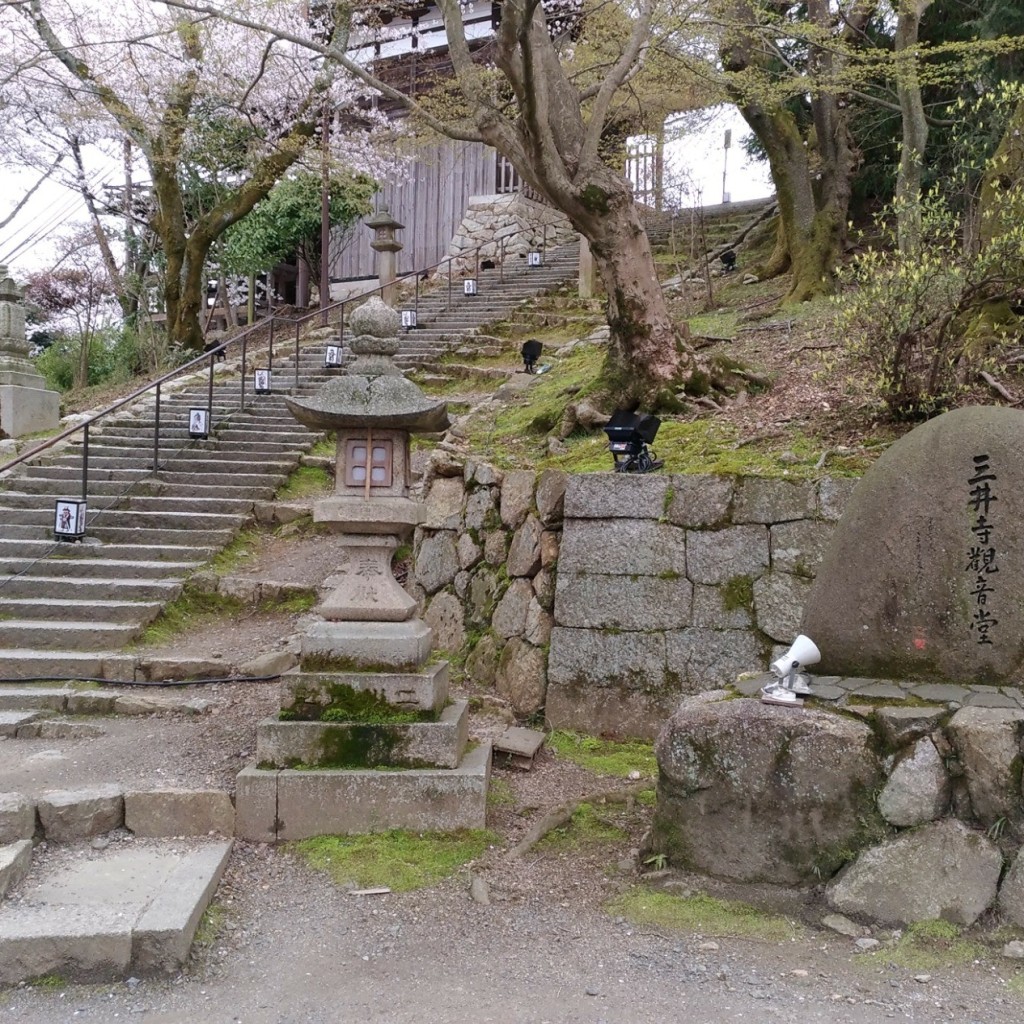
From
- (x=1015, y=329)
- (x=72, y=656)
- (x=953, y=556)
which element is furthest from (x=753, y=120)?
(x=72, y=656)

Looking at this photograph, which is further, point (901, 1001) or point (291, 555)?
point (291, 555)

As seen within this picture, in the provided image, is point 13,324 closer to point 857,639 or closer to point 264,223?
point 264,223

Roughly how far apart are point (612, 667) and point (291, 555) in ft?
13.2

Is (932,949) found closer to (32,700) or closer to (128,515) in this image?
(32,700)

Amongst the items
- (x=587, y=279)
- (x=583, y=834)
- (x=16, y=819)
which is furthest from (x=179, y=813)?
(x=587, y=279)

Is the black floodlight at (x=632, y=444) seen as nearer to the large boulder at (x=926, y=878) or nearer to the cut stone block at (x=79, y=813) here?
the large boulder at (x=926, y=878)

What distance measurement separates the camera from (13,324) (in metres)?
11.1

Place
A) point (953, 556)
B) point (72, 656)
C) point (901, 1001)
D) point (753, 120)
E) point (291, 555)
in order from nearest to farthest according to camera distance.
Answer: point (901, 1001)
point (953, 556)
point (72, 656)
point (291, 555)
point (753, 120)

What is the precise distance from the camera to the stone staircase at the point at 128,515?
248 inches

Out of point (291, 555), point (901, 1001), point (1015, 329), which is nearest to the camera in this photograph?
point (901, 1001)

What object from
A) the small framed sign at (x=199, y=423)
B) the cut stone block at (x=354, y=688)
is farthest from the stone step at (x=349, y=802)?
the small framed sign at (x=199, y=423)

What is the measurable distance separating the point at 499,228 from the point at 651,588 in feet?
46.7

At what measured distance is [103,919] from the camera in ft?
10.4

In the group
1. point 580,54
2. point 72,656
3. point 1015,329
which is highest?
point 580,54
